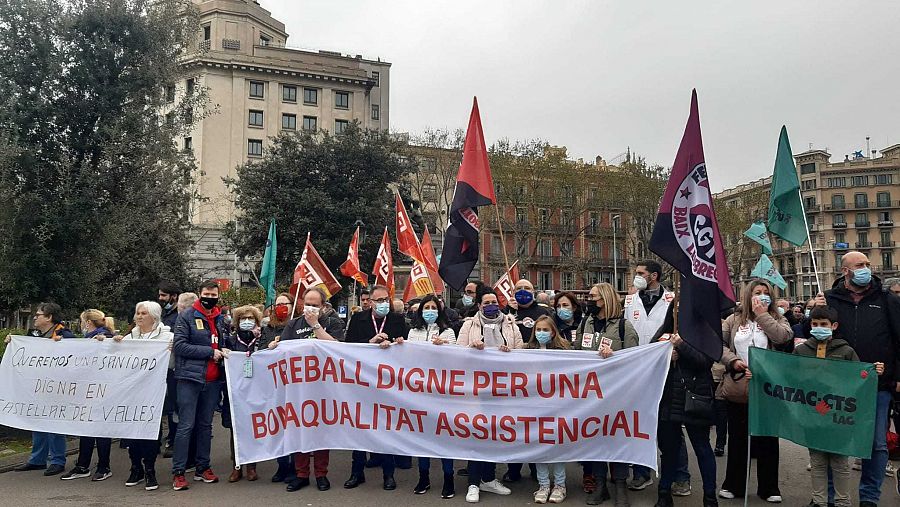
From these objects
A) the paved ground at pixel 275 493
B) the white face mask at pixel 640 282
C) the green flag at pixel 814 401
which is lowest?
the paved ground at pixel 275 493

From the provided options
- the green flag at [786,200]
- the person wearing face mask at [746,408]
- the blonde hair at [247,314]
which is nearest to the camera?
the person wearing face mask at [746,408]

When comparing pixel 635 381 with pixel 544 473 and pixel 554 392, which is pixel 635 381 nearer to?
pixel 554 392

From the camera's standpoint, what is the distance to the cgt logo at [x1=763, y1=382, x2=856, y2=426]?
5.83 meters

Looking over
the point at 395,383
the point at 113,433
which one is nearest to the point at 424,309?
the point at 395,383

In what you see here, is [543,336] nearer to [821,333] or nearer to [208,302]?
[821,333]

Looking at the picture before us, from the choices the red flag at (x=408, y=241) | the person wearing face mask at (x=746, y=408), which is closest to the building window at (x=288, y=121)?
the red flag at (x=408, y=241)

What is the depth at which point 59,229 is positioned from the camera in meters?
11.1

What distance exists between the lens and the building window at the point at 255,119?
6003 cm

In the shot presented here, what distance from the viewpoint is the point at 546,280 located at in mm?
67688

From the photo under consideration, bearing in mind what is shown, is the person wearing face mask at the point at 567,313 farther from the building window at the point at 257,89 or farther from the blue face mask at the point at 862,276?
the building window at the point at 257,89

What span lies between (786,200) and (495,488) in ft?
→ 16.1

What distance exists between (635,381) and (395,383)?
92.8 inches

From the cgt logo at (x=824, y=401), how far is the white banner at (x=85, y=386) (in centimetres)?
606

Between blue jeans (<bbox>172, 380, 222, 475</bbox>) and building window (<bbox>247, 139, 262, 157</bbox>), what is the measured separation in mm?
55081
